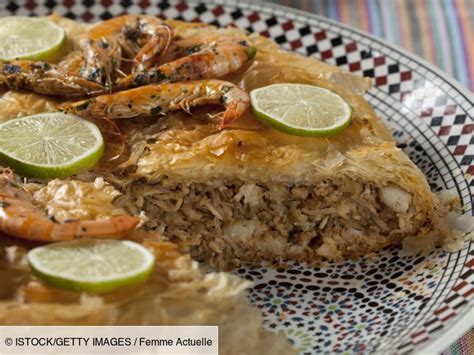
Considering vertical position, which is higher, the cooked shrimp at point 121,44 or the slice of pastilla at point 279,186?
the cooked shrimp at point 121,44

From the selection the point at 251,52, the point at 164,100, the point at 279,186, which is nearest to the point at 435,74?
the point at 251,52

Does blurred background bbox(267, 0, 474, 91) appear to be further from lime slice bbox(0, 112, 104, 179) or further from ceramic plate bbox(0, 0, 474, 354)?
lime slice bbox(0, 112, 104, 179)

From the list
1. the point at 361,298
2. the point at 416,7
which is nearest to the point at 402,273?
the point at 361,298

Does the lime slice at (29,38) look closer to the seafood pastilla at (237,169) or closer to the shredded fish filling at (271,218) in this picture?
the seafood pastilla at (237,169)

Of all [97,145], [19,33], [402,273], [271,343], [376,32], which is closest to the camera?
[271,343]

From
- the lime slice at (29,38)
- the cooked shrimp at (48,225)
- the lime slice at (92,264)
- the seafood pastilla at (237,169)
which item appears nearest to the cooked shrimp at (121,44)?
the seafood pastilla at (237,169)

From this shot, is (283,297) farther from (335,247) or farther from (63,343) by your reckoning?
(63,343)
